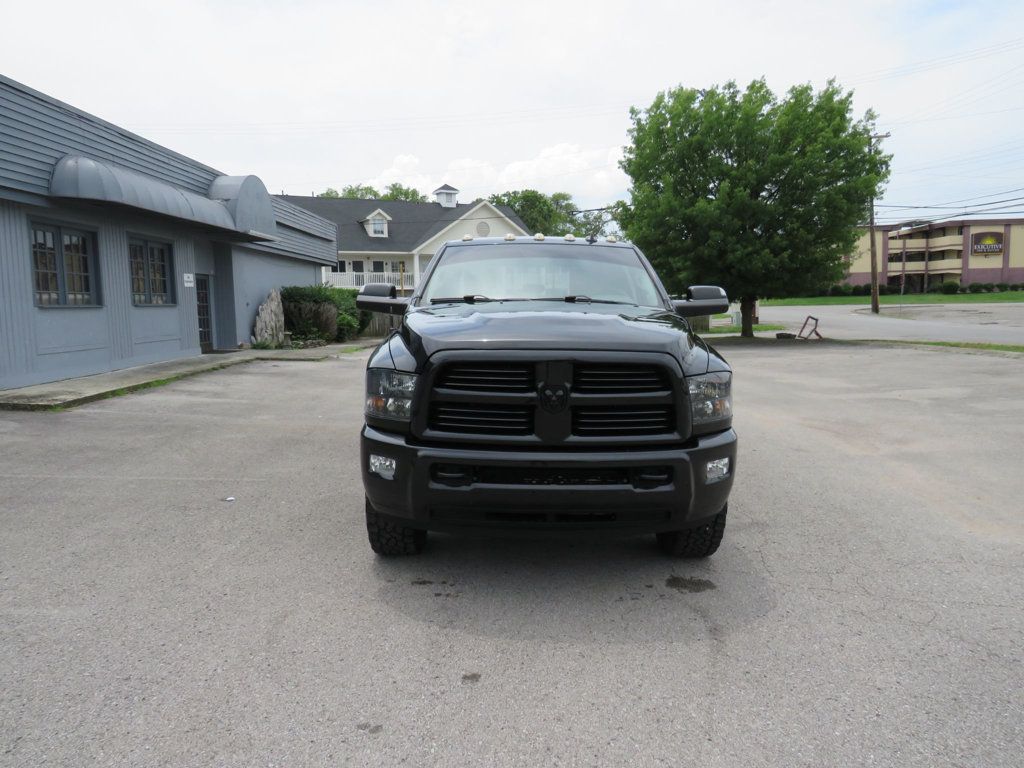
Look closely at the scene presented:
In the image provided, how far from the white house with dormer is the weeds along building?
4613cm

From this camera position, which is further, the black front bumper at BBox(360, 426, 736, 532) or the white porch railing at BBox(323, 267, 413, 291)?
the white porch railing at BBox(323, 267, 413, 291)

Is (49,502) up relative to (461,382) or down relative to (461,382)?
down

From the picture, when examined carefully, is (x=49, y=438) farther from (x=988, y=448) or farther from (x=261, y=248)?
(x=261, y=248)

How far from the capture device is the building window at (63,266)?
12250 millimetres

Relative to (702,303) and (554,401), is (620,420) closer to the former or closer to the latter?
(554,401)

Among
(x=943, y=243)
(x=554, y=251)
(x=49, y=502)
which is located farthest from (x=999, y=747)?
(x=943, y=243)

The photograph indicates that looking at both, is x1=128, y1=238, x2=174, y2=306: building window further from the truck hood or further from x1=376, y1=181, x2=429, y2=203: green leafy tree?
x1=376, y1=181, x2=429, y2=203: green leafy tree

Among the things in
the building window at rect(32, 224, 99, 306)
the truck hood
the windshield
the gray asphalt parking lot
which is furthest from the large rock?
the truck hood

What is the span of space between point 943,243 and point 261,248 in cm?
8034

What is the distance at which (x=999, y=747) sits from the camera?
2508 millimetres

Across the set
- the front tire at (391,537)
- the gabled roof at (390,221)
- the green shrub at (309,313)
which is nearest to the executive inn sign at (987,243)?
the gabled roof at (390,221)

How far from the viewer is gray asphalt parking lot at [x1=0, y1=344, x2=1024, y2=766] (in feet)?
8.44

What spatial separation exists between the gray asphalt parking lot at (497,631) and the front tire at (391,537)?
8cm

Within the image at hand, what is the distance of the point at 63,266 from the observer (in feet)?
42.1
